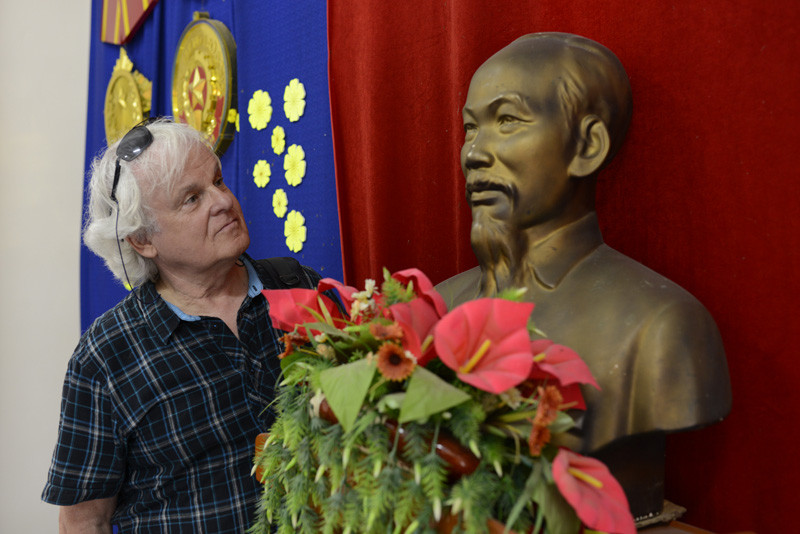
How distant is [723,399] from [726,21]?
1.75 ft

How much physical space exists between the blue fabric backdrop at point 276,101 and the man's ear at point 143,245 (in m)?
0.55

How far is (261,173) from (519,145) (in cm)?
134

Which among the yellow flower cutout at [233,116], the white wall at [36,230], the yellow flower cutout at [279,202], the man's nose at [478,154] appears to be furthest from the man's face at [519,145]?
the white wall at [36,230]

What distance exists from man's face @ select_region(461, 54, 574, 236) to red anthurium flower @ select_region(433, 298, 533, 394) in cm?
28

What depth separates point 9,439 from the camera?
3.01 m

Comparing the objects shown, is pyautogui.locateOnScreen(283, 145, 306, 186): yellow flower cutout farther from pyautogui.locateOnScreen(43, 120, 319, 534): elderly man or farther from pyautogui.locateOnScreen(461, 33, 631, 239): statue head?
pyautogui.locateOnScreen(461, 33, 631, 239): statue head

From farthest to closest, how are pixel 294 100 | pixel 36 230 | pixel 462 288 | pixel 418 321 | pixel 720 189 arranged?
pixel 36 230 < pixel 294 100 < pixel 462 288 < pixel 720 189 < pixel 418 321

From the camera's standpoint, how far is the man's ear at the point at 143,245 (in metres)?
1.32

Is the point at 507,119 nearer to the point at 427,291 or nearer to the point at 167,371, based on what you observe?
the point at 427,291

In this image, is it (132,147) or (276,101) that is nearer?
(132,147)

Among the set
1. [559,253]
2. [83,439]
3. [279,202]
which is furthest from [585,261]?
[279,202]

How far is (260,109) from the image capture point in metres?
2.06

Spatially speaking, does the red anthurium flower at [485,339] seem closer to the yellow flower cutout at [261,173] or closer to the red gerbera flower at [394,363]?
the red gerbera flower at [394,363]

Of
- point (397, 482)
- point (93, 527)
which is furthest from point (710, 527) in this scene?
point (93, 527)
